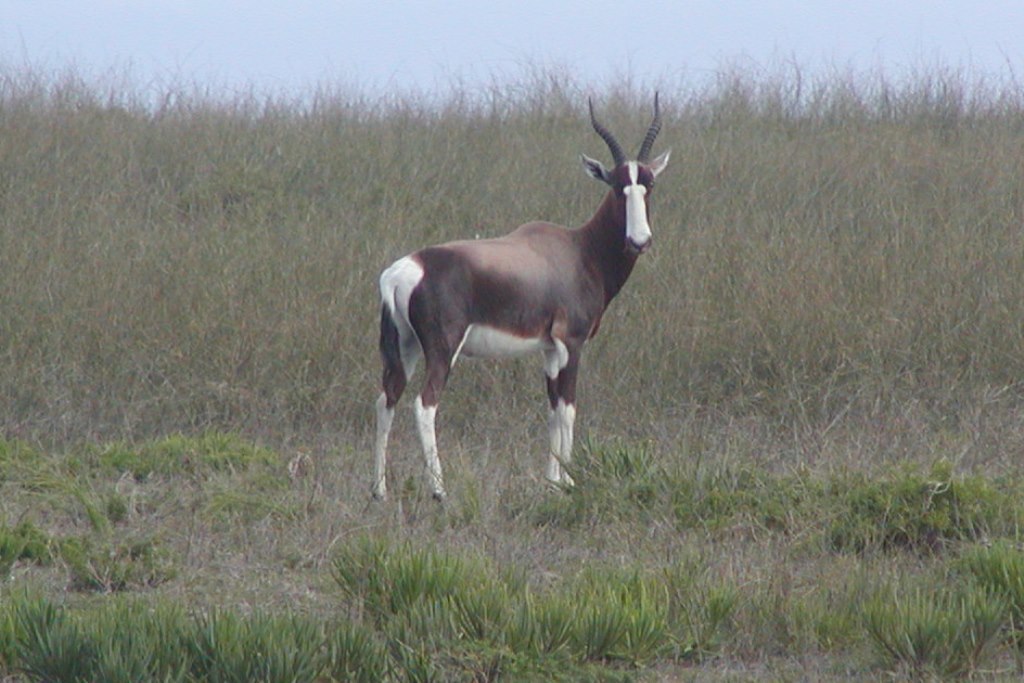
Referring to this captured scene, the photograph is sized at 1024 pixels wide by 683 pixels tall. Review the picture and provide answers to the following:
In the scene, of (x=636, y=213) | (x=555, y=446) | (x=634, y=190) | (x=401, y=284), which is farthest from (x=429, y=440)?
(x=634, y=190)

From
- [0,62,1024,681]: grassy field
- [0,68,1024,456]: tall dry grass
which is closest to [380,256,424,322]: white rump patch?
[0,62,1024,681]: grassy field

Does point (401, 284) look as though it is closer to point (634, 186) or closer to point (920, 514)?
point (634, 186)

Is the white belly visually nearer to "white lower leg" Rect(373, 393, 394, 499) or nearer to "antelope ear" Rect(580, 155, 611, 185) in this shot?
"white lower leg" Rect(373, 393, 394, 499)

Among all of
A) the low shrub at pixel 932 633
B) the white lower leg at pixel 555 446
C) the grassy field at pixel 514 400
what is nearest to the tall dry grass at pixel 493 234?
the grassy field at pixel 514 400

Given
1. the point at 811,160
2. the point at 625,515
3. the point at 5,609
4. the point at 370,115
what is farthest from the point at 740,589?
the point at 370,115

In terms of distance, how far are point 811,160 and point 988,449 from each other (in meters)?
7.87

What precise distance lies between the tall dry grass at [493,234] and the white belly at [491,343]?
1959 mm

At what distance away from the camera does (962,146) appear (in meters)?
17.5

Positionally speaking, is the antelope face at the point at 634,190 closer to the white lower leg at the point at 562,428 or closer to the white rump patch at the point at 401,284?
the white lower leg at the point at 562,428

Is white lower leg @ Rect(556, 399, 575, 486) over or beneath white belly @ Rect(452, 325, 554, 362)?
beneath

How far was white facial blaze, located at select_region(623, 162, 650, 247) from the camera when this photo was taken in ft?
30.4

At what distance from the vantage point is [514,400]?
1141cm

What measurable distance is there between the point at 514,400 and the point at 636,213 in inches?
99.4

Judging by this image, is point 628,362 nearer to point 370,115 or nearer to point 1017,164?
point 1017,164
